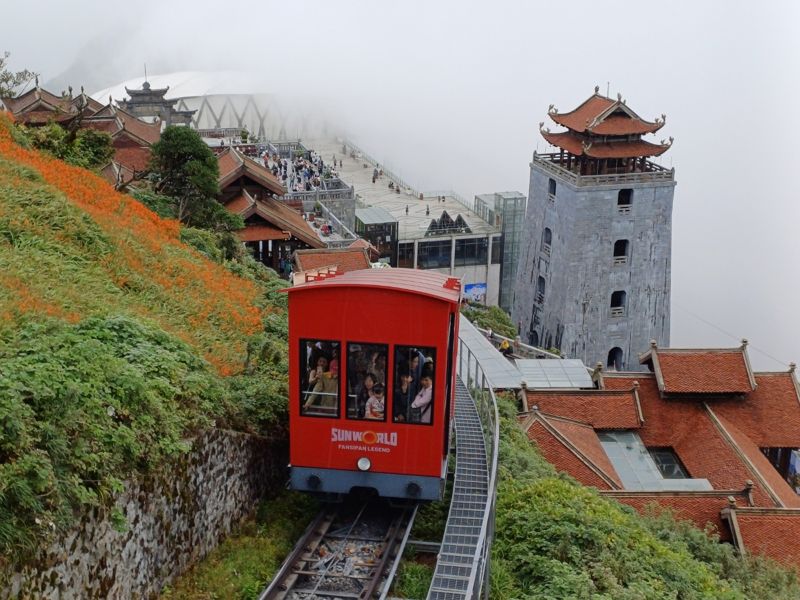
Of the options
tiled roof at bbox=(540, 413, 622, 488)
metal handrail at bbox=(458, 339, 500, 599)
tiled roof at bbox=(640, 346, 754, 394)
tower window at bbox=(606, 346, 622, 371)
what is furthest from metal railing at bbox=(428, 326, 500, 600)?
tower window at bbox=(606, 346, 622, 371)

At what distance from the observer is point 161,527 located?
28.5ft

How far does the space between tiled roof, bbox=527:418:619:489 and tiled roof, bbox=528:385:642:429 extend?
301cm

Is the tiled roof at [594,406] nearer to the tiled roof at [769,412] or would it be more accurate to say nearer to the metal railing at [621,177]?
the tiled roof at [769,412]

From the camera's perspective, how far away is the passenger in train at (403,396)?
10.2 m

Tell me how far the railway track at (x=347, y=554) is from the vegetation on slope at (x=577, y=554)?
4.03 ft

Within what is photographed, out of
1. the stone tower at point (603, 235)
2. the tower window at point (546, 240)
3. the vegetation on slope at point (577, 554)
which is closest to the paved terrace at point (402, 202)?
the tower window at point (546, 240)

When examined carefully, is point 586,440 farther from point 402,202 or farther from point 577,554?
point 402,202

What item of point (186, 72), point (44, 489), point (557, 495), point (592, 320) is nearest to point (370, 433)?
point (557, 495)

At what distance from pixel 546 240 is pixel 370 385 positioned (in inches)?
1129

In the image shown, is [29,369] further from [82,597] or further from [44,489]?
[82,597]

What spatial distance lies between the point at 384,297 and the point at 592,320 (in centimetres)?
2764

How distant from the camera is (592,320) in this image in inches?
1438

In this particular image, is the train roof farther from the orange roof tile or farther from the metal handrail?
the orange roof tile

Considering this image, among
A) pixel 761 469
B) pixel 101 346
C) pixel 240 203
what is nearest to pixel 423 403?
pixel 101 346
